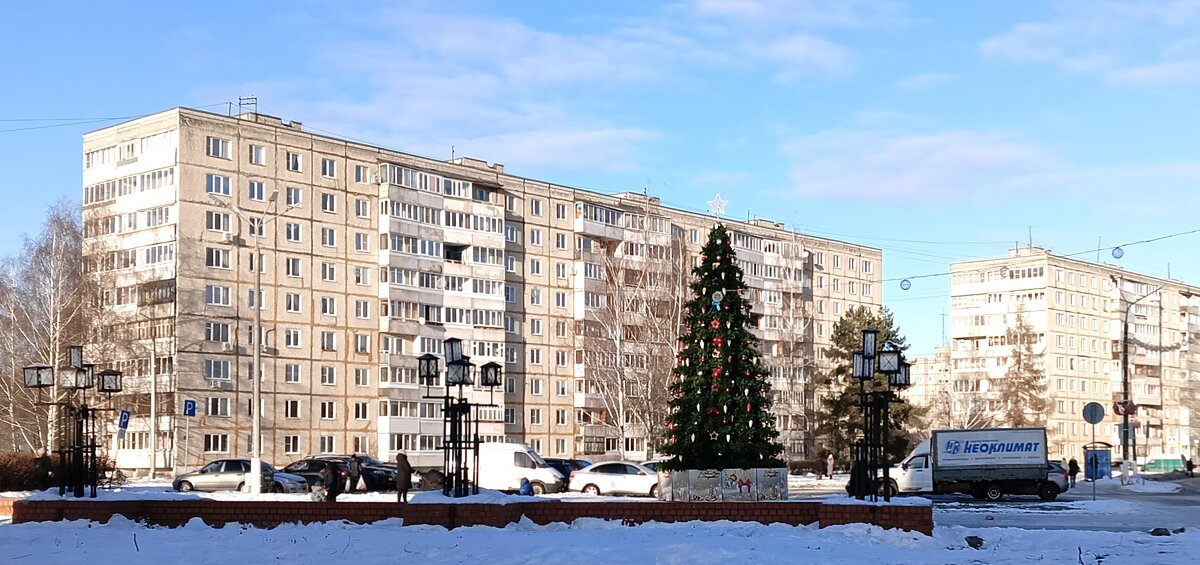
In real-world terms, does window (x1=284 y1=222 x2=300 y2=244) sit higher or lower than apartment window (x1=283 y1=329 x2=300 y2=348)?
higher

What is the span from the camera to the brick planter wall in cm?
2216

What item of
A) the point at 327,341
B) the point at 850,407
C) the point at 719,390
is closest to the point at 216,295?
the point at 327,341

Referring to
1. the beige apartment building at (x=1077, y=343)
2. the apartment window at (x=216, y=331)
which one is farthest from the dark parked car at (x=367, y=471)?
the beige apartment building at (x=1077, y=343)

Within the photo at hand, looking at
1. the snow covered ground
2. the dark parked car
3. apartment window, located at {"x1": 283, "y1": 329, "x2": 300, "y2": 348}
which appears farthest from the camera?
apartment window, located at {"x1": 283, "y1": 329, "x2": 300, "y2": 348}

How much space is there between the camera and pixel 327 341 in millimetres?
80375

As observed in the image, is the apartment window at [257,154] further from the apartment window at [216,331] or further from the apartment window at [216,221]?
the apartment window at [216,331]

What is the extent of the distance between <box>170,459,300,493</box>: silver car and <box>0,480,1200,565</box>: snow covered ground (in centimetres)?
2378

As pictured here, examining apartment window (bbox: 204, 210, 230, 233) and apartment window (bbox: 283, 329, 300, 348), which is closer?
apartment window (bbox: 204, 210, 230, 233)

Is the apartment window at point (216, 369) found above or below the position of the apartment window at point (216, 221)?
below

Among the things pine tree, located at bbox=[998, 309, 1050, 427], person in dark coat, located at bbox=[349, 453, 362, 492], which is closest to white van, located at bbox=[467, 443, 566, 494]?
person in dark coat, located at bbox=[349, 453, 362, 492]

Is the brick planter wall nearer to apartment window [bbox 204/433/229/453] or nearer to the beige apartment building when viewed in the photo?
apartment window [bbox 204/433/229/453]

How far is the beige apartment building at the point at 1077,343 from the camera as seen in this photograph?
136 meters

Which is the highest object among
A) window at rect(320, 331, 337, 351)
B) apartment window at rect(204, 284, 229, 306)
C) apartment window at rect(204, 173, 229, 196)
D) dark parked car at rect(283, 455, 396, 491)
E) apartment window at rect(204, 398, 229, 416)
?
apartment window at rect(204, 173, 229, 196)

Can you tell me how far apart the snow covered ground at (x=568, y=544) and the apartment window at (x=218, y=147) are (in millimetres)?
52178
